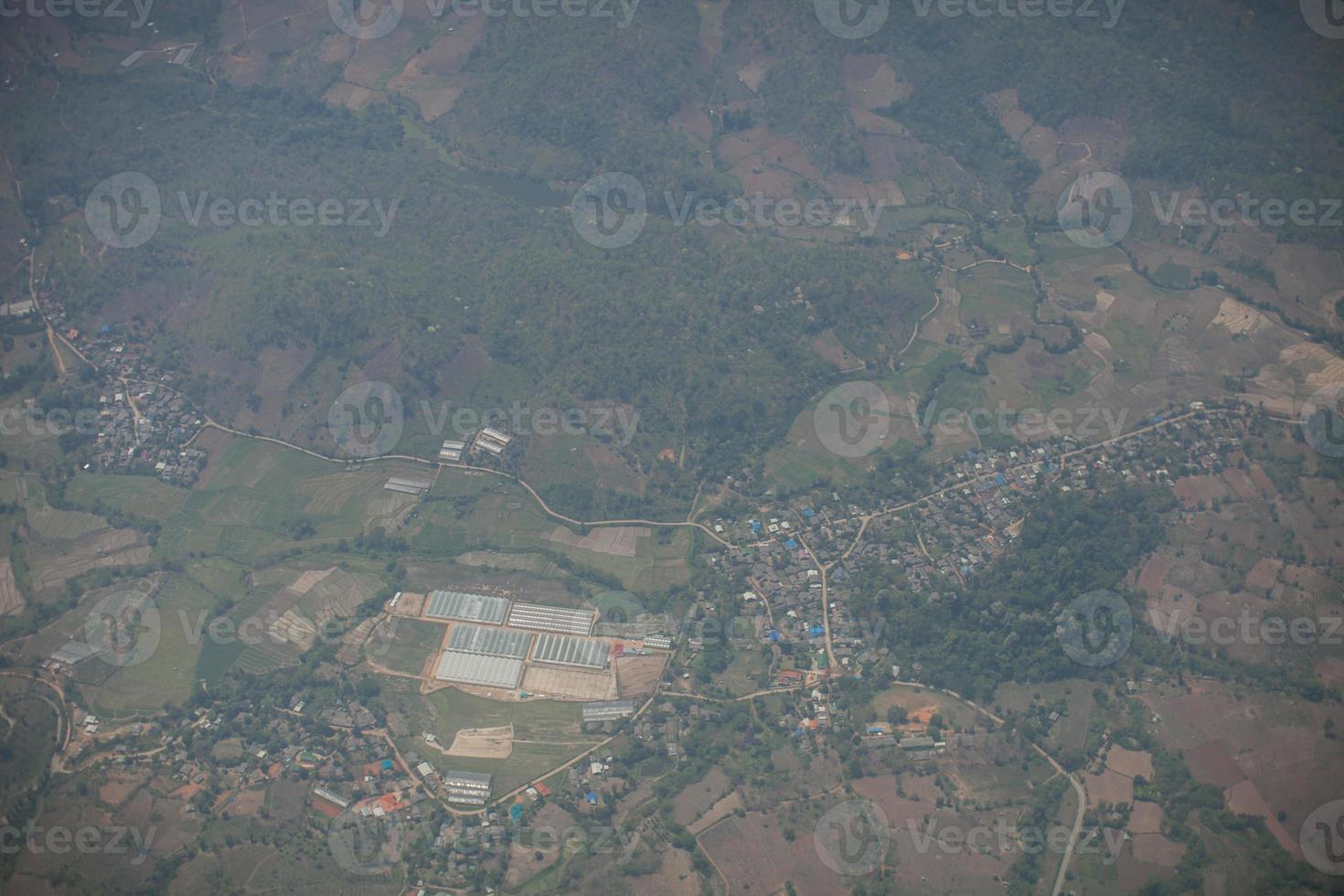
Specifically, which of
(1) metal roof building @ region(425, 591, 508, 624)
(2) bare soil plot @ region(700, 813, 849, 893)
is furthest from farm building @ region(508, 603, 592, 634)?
(2) bare soil plot @ region(700, 813, 849, 893)

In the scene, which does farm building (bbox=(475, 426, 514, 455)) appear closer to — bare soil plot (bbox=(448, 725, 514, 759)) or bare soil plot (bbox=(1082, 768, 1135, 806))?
bare soil plot (bbox=(448, 725, 514, 759))

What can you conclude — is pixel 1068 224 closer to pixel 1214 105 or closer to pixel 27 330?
pixel 1214 105

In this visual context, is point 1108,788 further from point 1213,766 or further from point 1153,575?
point 1153,575

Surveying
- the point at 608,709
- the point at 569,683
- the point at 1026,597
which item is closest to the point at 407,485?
the point at 569,683

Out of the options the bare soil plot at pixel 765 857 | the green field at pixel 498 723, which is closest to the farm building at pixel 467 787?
the green field at pixel 498 723

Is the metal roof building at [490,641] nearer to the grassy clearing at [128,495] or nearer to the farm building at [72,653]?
the farm building at [72,653]

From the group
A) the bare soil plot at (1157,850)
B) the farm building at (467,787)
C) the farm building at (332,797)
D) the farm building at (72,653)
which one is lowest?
the farm building at (332,797)

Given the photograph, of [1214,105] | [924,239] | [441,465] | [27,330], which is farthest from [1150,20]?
[27,330]
